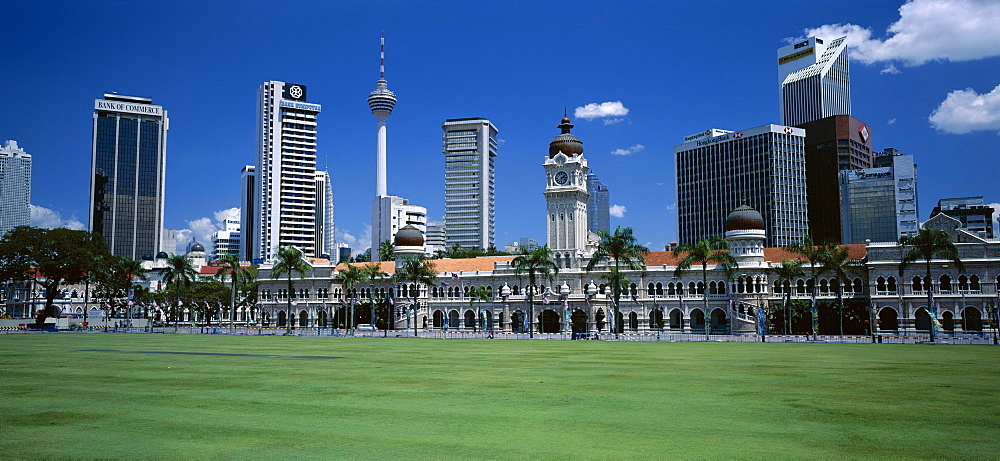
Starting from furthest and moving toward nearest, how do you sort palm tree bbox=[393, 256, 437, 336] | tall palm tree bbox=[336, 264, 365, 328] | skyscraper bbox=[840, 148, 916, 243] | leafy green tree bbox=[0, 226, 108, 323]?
skyscraper bbox=[840, 148, 916, 243], tall palm tree bbox=[336, 264, 365, 328], leafy green tree bbox=[0, 226, 108, 323], palm tree bbox=[393, 256, 437, 336]

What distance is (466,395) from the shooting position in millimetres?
25484

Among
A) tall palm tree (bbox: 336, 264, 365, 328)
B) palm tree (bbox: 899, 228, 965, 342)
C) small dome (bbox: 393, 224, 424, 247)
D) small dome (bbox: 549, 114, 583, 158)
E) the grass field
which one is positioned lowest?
the grass field

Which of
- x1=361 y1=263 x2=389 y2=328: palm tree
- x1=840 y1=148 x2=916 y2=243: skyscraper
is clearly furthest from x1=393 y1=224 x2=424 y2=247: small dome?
x1=840 y1=148 x2=916 y2=243: skyscraper

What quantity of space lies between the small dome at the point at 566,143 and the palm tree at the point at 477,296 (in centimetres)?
2184

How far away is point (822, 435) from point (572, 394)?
930 cm

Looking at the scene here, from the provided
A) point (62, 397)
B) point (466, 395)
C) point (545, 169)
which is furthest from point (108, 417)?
point (545, 169)

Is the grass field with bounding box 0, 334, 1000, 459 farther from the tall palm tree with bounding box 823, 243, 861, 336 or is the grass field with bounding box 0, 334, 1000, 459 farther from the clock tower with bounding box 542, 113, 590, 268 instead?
the clock tower with bounding box 542, 113, 590, 268

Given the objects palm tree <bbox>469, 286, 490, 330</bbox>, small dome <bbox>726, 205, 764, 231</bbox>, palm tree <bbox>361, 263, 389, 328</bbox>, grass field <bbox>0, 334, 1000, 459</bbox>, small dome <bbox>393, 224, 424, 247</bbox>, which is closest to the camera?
grass field <bbox>0, 334, 1000, 459</bbox>

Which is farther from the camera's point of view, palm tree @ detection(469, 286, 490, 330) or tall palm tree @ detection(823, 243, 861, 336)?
palm tree @ detection(469, 286, 490, 330)

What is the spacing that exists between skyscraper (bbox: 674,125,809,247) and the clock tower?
270 ft

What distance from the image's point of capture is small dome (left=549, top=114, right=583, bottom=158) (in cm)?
11338

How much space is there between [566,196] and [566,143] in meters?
7.63

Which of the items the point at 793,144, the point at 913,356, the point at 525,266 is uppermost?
the point at 793,144

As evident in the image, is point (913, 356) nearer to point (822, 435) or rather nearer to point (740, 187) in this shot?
point (822, 435)
